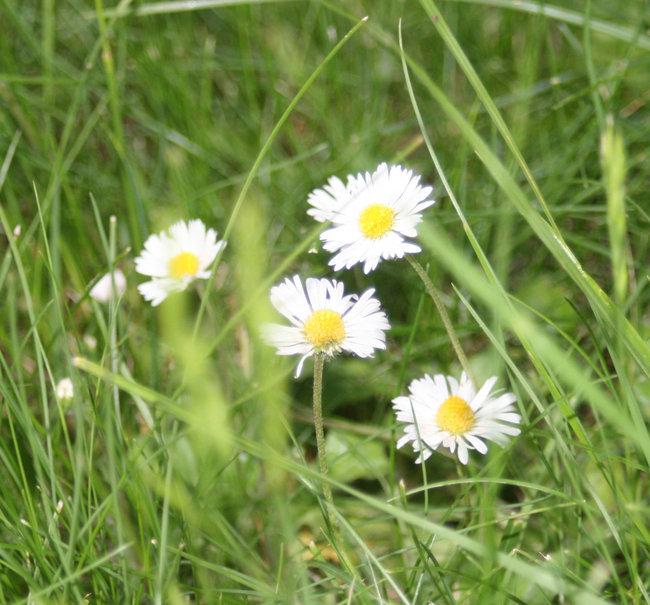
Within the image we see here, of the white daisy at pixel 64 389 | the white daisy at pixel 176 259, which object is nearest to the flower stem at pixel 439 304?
the white daisy at pixel 176 259

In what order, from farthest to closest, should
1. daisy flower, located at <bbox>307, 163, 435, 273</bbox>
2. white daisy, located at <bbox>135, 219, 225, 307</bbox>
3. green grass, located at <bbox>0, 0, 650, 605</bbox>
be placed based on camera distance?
white daisy, located at <bbox>135, 219, 225, 307</bbox>
daisy flower, located at <bbox>307, 163, 435, 273</bbox>
green grass, located at <bbox>0, 0, 650, 605</bbox>

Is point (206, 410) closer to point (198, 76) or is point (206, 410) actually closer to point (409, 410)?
point (409, 410)

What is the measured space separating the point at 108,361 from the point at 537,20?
3.23ft

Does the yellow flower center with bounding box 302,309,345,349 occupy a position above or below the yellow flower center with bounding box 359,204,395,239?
below

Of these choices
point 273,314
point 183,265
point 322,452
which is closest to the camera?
point 322,452

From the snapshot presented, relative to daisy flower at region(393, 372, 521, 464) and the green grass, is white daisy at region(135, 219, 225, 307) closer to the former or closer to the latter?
the green grass

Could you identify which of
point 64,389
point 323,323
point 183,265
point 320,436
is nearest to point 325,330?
point 323,323

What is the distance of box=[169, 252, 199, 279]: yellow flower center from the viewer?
3.42 feet

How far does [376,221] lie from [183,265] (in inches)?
12.1

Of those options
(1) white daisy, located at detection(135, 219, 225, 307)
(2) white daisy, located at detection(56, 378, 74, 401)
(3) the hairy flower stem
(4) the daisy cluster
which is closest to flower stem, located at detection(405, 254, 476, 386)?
(4) the daisy cluster

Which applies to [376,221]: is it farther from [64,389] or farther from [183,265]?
[64,389]

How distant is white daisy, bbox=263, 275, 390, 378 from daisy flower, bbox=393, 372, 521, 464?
87 millimetres

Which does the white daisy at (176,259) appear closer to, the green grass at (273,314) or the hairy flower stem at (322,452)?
the green grass at (273,314)

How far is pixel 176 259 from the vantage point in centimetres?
106
